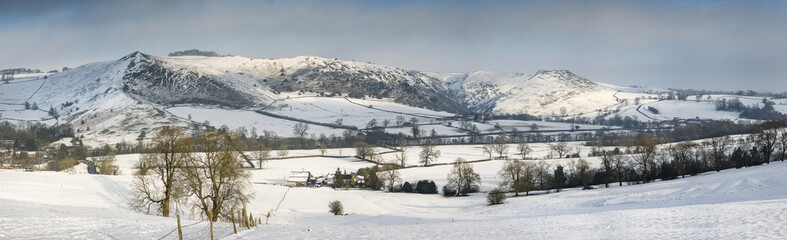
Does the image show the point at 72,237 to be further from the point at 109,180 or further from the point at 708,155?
the point at 708,155

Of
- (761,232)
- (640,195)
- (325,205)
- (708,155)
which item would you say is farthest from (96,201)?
(708,155)

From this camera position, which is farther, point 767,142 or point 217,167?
point 767,142

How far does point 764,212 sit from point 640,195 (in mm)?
28417

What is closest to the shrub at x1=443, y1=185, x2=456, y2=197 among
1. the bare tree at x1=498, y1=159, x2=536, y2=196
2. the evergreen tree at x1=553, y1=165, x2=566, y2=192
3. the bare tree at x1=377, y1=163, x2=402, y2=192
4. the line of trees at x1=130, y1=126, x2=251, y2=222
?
the bare tree at x1=498, y1=159, x2=536, y2=196

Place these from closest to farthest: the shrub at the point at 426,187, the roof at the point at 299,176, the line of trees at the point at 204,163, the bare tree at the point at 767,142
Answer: the line of trees at the point at 204,163 → the bare tree at the point at 767,142 → the shrub at the point at 426,187 → the roof at the point at 299,176

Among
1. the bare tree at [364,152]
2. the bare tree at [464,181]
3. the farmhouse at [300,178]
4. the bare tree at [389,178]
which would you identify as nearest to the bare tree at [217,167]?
the bare tree at [464,181]

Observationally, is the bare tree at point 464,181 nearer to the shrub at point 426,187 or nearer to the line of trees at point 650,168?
the shrub at point 426,187

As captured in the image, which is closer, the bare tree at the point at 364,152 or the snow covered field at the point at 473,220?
the snow covered field at the point at 473,220

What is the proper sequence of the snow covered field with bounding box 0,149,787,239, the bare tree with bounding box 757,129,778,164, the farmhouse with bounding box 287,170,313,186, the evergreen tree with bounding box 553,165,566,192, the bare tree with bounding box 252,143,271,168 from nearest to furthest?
the snow covered field with bounding box 0,149,787,239, the bare tree with bounding box 757,129,778,164, the evergreen tree with bounding box 553,165,566,192, the farmhouse with bounding box 287,170,313,186, the bare tree with bounding box 252,143,271,168

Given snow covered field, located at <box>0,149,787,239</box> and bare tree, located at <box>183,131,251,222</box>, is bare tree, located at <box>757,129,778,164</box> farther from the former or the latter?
bare tree, located at <box>183,131,251,222</box>

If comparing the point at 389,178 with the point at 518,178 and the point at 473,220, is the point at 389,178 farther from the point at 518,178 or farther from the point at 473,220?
the point at 473,220

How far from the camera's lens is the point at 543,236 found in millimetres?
22484

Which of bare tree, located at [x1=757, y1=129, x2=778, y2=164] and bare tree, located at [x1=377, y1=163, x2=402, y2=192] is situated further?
bare tree, located at [x1=377, y1=163, x2=402, y2=192]

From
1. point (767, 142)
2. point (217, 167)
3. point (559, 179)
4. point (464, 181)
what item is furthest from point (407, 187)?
point (767, 142)
